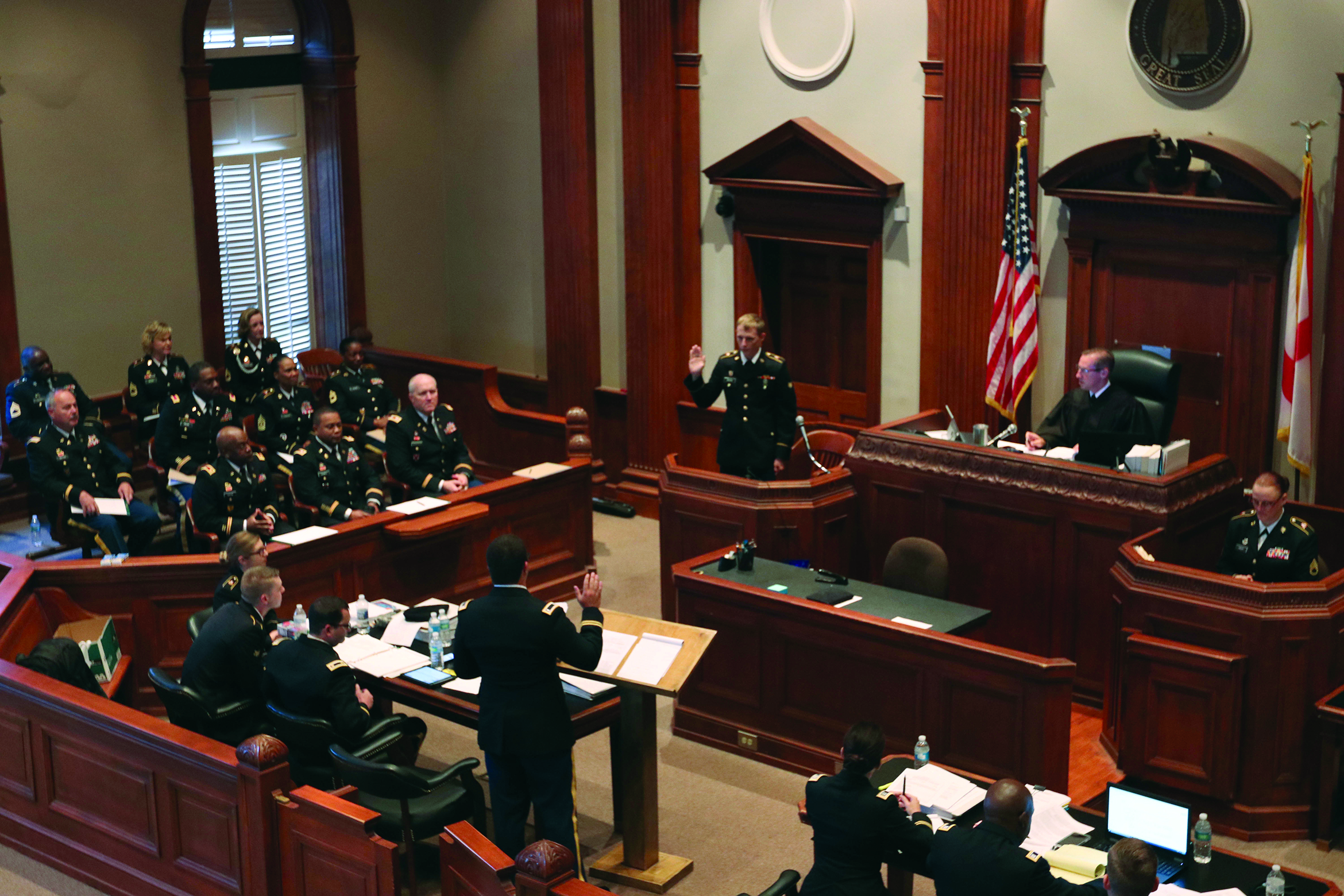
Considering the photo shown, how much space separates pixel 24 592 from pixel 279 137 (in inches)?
205

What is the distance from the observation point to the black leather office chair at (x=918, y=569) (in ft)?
22.4

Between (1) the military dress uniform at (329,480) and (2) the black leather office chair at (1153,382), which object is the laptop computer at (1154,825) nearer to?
(2) the black leather office chair at (1153,382)

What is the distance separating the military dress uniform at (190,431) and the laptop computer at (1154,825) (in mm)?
5662

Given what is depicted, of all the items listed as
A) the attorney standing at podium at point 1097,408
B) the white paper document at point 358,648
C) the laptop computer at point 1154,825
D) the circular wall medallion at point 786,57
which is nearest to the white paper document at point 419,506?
the white paper document at point 358,648

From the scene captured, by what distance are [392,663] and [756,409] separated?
2919mm

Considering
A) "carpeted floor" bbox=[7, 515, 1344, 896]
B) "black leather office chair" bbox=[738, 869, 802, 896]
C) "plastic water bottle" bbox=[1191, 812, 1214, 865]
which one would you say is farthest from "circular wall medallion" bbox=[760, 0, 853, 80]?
"black leather office chair" bbox=[738, 869, 802, 896]

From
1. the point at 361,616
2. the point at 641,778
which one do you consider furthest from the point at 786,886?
the point at 361,616

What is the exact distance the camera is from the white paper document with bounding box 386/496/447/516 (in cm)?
791

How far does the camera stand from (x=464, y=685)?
5676 mm

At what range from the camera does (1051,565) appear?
7.23 m

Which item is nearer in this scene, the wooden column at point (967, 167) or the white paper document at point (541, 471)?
the wooden column at point (967, 167)

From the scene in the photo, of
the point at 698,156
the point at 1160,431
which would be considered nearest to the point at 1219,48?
the point at 1160,431

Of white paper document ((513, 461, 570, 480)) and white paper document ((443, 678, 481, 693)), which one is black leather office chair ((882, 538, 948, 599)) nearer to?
white paper document ((443, 678, 481, 693))

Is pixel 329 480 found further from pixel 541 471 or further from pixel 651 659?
pixel 651 659
